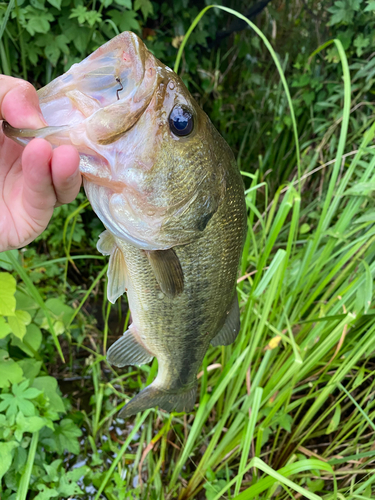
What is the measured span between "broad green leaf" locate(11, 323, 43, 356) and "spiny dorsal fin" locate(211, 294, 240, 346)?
83 centimetres

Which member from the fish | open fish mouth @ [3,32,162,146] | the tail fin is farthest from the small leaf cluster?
open fish mouth @ [3,32,162,146]

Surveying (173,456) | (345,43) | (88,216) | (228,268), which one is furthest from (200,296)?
(345,43)

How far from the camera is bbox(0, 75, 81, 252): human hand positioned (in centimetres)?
56

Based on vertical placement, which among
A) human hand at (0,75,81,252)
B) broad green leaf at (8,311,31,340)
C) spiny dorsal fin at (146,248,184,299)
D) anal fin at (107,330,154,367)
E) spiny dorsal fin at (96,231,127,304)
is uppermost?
human hand at (0,75,81,252)

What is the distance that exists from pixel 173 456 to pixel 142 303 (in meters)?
1.11

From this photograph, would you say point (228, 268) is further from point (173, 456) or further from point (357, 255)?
point (173, 456)

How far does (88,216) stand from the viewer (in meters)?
2.31

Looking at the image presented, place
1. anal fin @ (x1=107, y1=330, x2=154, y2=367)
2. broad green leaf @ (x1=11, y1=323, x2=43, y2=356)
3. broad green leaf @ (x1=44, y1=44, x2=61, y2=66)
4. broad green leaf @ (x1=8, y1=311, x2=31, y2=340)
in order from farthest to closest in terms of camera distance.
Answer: broad green leaf @ (x1=44, y1=44, x2=61, y2=66) → broad green leaf @ (x1=11, y1=323, x2=43, y2=356) → broad green leaf @ (x1=8, y1=311, x2=31, y2=340) → anal fin @ (x1=107, y1=330, x2=154, y2=367)

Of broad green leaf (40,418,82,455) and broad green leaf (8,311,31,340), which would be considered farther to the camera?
broad green leaf (40,418,82,455)

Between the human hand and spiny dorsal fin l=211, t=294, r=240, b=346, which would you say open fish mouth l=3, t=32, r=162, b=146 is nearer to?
the human hand

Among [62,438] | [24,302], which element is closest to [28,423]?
[62,438]

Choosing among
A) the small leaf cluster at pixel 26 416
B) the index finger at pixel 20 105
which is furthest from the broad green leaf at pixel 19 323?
the index finger at pixel 20 105

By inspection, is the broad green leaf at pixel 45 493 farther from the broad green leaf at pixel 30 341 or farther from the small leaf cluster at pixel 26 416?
the broad green leaf at pixel 30 341

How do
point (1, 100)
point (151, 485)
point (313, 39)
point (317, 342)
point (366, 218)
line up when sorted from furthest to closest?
point (313, 39) → point (151, 485) → point (317, 342) → point (366, 218) → point (1, 100)
